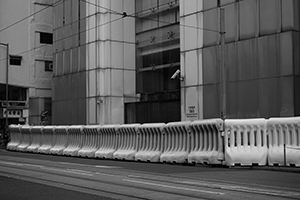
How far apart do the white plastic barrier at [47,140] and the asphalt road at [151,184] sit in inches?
420

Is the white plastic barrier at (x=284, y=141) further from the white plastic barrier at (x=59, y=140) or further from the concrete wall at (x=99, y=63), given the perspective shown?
the concrete wall at (x=99, y=63)

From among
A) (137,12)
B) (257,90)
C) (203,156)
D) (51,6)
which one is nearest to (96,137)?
(203,156)

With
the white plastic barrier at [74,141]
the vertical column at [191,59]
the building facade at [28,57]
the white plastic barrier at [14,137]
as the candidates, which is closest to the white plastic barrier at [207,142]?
the white plastic barrier at [74,141]

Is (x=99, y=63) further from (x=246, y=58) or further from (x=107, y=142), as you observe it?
(x=107, y=142)

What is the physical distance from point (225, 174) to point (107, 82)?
24.8m

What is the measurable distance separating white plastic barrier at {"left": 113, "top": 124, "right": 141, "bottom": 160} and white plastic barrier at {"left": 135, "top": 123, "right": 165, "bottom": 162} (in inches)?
12.5

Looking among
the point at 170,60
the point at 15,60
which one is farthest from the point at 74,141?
the point at 15,60

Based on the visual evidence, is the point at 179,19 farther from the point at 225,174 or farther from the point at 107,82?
the point at 225,174

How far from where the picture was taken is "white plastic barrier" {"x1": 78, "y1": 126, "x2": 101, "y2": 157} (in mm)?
21536

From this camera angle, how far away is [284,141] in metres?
14.1

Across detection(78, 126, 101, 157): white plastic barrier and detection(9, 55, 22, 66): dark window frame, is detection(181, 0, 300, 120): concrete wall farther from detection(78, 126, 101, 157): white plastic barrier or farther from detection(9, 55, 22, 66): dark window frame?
detection(9, 55, 22, 66): dark window frame

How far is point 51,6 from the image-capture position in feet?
159

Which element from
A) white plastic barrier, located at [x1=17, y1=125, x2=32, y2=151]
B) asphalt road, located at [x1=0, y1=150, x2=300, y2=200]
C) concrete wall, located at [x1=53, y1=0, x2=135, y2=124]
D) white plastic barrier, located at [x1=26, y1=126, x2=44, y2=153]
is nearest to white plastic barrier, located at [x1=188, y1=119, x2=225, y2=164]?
asphalt road, located at [x1=0, y1=150, x2=300, y2=200]

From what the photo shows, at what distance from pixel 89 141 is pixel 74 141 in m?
1.54
